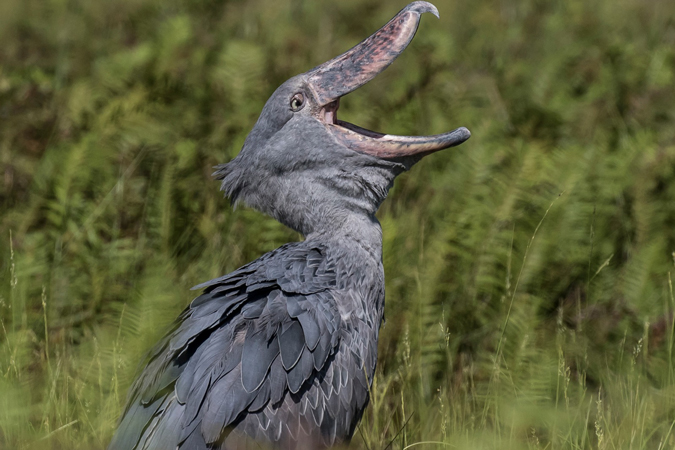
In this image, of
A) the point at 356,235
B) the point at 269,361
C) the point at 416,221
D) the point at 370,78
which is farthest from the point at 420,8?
the point at 416,221

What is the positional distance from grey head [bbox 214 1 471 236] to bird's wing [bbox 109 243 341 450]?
0.98 feet

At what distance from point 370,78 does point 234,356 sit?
104 centimetres

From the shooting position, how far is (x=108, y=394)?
282 cm

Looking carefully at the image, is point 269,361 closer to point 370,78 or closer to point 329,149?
point 329,149

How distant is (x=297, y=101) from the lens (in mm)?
2857

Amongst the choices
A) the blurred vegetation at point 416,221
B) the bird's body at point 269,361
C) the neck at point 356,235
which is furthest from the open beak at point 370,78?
the blurred vegetation at point 416,221

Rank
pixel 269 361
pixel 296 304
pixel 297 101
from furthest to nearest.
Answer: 1. pixel 297 101
2. pixel 296 304
3. pixel 269 361

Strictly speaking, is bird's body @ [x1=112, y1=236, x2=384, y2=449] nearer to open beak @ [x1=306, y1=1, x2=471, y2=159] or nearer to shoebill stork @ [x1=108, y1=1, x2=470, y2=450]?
shoebill stork @ [x1=108, y1=1, x2=470, y2=450]

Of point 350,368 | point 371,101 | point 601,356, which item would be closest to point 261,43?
point 371,101

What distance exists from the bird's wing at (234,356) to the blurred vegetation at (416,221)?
0.29 metres

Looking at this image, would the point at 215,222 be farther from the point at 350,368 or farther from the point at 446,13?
the point at 446,13

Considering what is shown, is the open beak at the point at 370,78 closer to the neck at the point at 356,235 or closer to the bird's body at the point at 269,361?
the neck at the point at 356,235

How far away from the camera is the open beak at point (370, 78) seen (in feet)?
8.93

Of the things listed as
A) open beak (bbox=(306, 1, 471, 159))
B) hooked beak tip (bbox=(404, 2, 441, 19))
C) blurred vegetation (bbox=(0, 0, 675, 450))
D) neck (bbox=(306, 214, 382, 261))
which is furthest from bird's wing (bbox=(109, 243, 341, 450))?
hooked beak tip (bbox=(404, 2, 441, 19))
